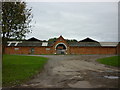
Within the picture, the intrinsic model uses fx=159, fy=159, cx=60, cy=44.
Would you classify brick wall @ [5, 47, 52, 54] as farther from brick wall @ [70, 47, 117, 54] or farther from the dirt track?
the dirt track

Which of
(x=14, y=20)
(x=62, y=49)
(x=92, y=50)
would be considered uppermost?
(x=14, y=20)

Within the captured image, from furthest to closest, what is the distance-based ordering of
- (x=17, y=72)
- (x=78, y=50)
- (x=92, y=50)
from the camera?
(x=92, y=50) → (x=78, y=50) → (x=17, y=72)

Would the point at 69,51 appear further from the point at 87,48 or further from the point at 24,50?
the point at 24,50

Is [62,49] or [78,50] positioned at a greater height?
[62,49]

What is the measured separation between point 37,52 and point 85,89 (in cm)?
4463

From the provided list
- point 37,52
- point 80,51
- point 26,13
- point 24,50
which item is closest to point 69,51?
point 80,51

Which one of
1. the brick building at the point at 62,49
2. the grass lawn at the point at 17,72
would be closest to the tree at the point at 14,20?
the grass lawn at the point at 17,72

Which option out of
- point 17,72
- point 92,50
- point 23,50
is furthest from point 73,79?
point 23,50

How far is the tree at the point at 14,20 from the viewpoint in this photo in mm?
13898

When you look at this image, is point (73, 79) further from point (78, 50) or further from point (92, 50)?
point (92, 50)

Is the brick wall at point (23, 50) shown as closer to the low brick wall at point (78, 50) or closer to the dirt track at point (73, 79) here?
the low brick wall at point (78, 50)

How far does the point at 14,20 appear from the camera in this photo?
47.0 ft

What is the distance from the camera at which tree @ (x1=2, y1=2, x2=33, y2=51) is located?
45.6 ft

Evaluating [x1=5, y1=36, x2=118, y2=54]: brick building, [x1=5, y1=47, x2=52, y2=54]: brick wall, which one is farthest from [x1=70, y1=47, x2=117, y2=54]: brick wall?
[x1=5, y1=47, x2=52, y2=54]: brick wall
